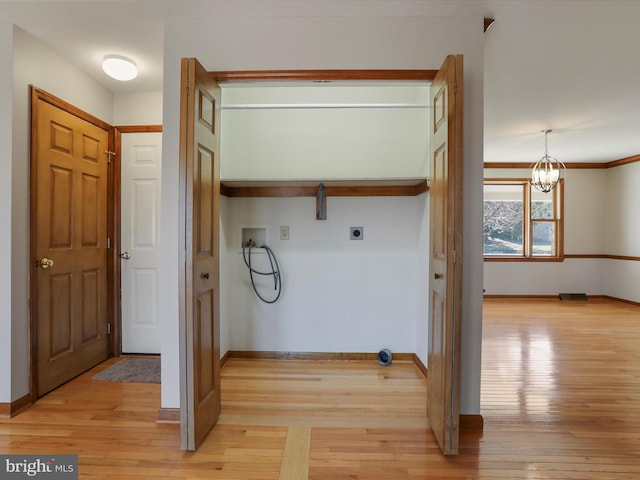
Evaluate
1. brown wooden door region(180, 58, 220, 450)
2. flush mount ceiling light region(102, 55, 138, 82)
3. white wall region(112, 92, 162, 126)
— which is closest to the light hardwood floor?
brown wooden door region(180, 58, 220, 450)

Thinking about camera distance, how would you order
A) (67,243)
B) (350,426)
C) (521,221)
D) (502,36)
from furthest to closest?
→ (521,221) → (67,243) → (502,36) → (350,426)

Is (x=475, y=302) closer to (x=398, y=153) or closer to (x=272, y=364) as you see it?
(x=398, y=153)

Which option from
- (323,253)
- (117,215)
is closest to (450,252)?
(323,253)

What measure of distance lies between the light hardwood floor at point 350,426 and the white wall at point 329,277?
247 millimetres

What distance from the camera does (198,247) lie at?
1.92m

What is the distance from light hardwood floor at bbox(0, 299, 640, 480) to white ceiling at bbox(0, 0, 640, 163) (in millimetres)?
2513

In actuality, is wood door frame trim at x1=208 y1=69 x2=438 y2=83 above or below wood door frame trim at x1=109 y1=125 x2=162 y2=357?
above

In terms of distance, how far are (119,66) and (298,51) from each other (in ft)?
4.70

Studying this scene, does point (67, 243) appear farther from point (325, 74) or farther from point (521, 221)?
point (521, 221)

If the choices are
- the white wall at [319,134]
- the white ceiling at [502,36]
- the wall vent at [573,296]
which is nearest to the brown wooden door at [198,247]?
the white ceiling at [502,36]

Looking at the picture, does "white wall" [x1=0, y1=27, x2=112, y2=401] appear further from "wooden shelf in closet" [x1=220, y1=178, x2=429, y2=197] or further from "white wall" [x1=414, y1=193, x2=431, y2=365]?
"white wall" [x1=414, y1=193, x2=431, y2=365]

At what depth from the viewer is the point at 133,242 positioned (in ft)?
10.9

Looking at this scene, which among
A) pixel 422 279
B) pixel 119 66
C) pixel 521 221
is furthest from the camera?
pixel 521 221

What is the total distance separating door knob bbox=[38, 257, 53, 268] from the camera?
244cm
